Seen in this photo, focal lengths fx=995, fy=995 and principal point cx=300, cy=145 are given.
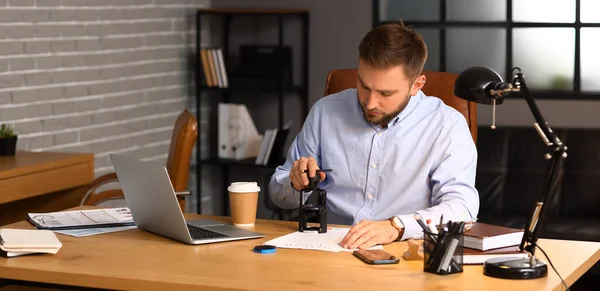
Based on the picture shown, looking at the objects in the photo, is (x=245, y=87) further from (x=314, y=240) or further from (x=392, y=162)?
(x=314, y=240)

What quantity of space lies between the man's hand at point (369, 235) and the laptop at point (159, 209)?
260mm

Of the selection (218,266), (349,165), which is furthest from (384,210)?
(218,266)

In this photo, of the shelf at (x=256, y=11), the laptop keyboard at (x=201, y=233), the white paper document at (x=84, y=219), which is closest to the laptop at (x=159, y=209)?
the laptop keyboard at (x=201, y=233)

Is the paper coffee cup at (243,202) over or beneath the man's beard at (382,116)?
beneath

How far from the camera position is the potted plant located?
12.7ft

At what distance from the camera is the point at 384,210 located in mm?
2758

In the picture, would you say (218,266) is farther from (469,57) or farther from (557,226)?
(469,57)

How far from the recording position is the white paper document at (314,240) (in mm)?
2295

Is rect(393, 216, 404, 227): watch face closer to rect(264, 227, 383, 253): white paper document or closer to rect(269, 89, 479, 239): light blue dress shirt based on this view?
rect(264, 227, 383, 253): white paper document

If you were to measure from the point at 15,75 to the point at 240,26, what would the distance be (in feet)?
5.49

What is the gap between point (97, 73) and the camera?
4.74 metres

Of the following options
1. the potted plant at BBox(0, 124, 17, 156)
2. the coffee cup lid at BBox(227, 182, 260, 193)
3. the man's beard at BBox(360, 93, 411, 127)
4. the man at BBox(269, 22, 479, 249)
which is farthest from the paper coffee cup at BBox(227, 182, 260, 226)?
the potted plant at BBox(0, 124, 17, 156)

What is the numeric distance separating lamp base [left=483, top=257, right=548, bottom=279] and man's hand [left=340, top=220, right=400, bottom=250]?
32cm

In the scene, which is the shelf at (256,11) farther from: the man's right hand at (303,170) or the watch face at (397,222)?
the watch face at (397,222)
